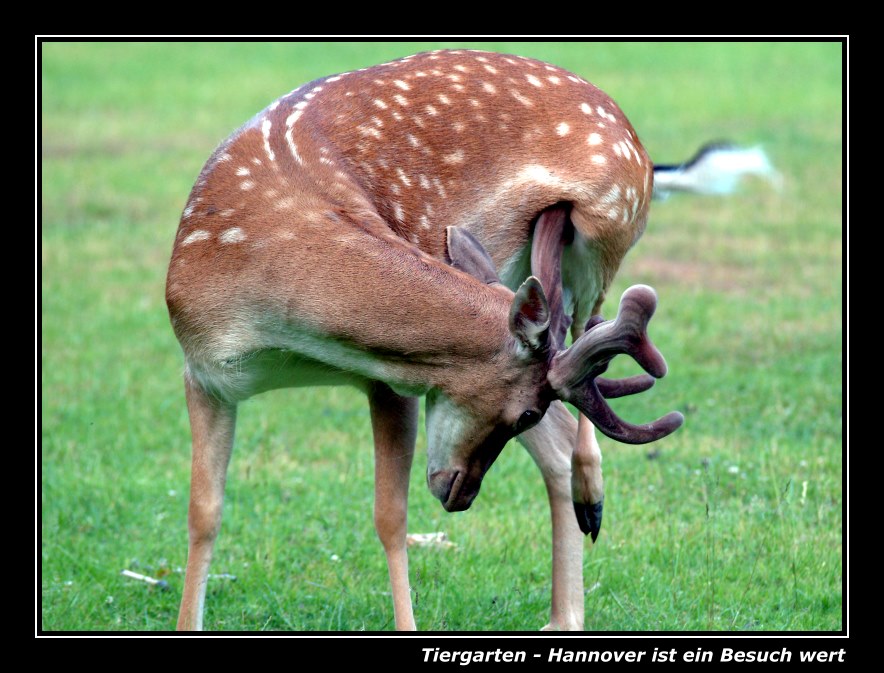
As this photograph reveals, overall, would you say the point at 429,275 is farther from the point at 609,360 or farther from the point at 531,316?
the point at 609,360

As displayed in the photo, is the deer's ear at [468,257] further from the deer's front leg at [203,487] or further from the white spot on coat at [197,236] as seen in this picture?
the deer's front leg at [203,487]

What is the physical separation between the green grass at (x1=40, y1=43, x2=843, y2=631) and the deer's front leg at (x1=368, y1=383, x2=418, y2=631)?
26cm

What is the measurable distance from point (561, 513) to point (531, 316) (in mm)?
1597

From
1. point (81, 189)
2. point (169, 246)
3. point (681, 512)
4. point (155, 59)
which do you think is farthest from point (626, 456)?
point (155, 59)

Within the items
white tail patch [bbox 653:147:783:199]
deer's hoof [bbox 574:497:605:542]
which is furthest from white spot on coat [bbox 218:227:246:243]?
white tail patch [bbox 653:147:783:199]

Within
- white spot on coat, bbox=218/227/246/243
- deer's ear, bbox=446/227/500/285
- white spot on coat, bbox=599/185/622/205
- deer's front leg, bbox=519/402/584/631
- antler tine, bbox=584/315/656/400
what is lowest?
deer's front leg, bbox=519/402/584/631

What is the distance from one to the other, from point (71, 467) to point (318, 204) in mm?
3009

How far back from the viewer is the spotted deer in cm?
427

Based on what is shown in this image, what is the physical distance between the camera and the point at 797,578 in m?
5.56

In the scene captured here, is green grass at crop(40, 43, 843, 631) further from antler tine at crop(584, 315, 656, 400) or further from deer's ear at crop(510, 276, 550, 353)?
deer's ear at crop(510, 276, 550, 353)

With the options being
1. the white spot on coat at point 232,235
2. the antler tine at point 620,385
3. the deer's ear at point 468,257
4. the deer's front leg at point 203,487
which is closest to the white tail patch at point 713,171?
the deer's ear at point 468,257

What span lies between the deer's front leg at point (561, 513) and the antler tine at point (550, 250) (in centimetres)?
86

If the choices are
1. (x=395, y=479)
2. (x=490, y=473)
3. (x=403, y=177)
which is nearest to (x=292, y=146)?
(x=403, y=177)

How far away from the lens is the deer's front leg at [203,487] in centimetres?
491
